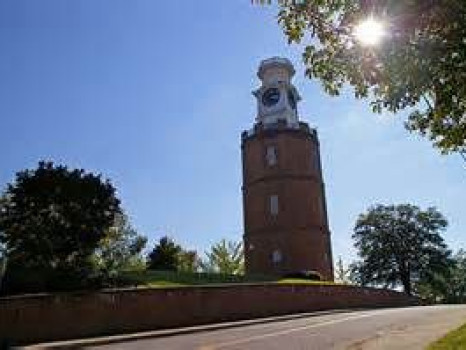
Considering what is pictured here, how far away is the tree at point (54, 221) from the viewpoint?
26188 mm

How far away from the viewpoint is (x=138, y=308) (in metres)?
25.7

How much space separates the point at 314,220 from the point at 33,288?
29154mm

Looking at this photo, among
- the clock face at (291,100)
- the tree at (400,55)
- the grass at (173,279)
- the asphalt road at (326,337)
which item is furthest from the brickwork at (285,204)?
the tree at (400,55)

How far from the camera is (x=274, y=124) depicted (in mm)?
53312

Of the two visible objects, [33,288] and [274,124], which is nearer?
[33,288]

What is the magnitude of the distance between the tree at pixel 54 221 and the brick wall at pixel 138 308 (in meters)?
1.88

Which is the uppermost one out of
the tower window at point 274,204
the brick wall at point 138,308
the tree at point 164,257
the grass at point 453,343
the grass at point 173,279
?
the tower window at point 274,204

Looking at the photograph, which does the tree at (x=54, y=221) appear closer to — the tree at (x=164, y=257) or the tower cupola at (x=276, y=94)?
the tree at (x=164, y=257)

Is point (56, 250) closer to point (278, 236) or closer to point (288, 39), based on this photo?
point (288, 39)

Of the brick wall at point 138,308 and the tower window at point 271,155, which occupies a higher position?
the tower window at point 271,155

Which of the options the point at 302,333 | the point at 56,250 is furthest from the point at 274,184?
the point at 302,333

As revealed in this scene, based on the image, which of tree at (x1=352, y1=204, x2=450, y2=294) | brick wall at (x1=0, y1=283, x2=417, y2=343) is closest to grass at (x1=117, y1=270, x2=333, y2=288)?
brick wall at (x1=0, y1=283, x2=417, y2=343)

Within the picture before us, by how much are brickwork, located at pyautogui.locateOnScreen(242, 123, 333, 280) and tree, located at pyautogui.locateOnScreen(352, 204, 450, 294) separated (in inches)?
912

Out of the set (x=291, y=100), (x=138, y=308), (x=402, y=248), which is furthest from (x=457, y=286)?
(x=138, y=308)
